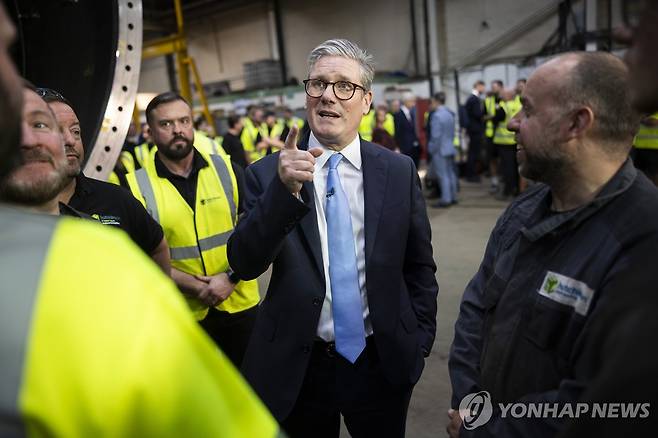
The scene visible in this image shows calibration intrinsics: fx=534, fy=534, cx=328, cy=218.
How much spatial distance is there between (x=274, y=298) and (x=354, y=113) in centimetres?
64

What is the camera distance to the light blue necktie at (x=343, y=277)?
5.32 ft

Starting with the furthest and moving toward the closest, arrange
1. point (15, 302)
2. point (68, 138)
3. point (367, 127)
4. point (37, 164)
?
point (367, 127), point (68, 138), point (37, 164), point (15, 302)

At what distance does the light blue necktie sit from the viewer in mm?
1620

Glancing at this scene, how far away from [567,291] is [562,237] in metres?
0.14

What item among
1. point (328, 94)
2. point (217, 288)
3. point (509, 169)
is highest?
point (328, 94)

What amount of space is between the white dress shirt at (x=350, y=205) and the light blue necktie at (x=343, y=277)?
0.02 metres

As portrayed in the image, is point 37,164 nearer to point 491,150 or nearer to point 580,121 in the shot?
point 580,121

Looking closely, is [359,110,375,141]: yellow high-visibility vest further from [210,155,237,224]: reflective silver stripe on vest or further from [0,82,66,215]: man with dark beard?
[0,82,66,215]: man with dark beard

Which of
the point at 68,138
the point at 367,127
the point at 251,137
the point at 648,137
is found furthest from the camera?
the point at 367,127

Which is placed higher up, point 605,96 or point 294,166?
point 605,96

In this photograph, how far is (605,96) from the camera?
3.96 feet

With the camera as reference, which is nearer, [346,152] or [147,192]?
[346,152]

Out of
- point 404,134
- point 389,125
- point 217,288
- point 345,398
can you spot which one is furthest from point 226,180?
point 389,125

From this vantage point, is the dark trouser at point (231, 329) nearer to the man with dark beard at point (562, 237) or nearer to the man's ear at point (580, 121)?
the man with dark beard at point (562, 237)
